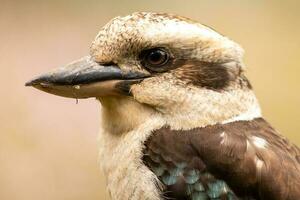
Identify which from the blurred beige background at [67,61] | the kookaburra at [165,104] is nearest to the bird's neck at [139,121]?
the kookaburra at [165,104]

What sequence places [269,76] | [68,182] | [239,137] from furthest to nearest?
[269,76], [68,182], [239,137]

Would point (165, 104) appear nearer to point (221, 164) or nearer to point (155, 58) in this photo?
point (155, 58)

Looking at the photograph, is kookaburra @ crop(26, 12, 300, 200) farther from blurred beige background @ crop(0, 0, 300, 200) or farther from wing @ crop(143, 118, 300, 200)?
blurred beige background @ crop(0, 0, 300, 200)

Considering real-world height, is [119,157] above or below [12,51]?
above

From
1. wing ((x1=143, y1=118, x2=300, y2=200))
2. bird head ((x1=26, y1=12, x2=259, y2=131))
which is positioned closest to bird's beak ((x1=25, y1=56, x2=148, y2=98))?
bird head ((x1=26, y1=12, x2=259, y2=131))

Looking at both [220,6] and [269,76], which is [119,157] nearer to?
[269,76]

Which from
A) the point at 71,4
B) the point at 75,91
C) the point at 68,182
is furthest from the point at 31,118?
the point at 75,91

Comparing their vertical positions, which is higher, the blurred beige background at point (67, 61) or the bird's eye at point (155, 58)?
the bird's eye at point (155, 58)

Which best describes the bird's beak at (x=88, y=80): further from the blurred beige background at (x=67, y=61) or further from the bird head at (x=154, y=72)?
the blurred beige background at (x=67, y=61)
